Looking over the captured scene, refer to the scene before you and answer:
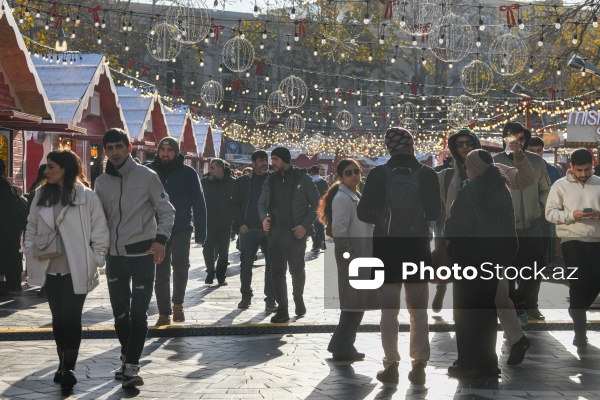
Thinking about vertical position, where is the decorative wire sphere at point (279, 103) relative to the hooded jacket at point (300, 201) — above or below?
above

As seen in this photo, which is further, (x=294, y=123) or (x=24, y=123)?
(x=294, y=123)

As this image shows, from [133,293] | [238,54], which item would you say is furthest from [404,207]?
[238,54]

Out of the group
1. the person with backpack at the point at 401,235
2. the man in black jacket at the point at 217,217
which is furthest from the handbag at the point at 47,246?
the man in black jacket at the point at 217,217

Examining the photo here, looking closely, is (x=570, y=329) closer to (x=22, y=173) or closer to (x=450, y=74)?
(x=22, y=173)

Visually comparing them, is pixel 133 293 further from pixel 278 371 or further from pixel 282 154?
pixel 282 154

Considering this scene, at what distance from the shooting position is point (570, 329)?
10.8m

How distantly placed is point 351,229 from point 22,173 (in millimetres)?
11036

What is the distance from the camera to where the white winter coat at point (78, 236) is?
7.68 m

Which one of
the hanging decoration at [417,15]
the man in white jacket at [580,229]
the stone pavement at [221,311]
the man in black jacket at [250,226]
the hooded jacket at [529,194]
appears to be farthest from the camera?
the hanging decoration at [417,15]

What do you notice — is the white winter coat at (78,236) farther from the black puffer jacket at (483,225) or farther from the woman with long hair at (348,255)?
the black puffer jacket at (483,225)

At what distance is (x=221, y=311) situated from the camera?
12.2 meters

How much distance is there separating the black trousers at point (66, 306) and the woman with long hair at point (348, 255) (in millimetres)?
2253

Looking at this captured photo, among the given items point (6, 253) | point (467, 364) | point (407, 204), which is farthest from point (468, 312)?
point (6, 253)

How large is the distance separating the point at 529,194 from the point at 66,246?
4.94 metres
